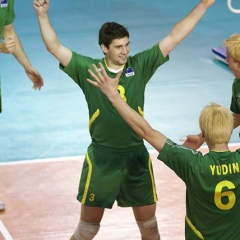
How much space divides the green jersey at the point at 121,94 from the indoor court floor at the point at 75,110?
1.60m

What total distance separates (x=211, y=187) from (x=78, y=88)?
6872 mm

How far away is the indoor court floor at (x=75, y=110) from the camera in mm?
7535

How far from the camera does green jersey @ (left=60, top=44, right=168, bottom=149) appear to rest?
5.88 metres

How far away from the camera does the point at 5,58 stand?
12680mm

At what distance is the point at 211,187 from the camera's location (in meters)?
4.66

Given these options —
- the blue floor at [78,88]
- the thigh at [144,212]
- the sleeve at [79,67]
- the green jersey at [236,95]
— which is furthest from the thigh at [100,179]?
the blue floor at [78,88]

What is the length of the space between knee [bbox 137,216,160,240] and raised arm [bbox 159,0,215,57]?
160cm

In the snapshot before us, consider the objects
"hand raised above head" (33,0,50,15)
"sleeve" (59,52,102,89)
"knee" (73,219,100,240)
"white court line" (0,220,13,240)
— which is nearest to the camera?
"hand raised above head" (33,0,50,15)

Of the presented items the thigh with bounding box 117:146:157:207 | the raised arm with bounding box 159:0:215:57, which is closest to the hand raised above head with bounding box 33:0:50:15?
the raised arm with bounding box 159:0:215:57

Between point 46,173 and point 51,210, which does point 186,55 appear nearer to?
point 46,173

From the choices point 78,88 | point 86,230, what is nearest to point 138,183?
point 86,230

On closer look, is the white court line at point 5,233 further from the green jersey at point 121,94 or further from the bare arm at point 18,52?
the green jersey at point 121,94

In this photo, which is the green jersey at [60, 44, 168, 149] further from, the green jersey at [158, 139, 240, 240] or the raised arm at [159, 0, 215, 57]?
the green jersey at [158, 139, 240, 240]

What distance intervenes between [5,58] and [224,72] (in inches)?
162
